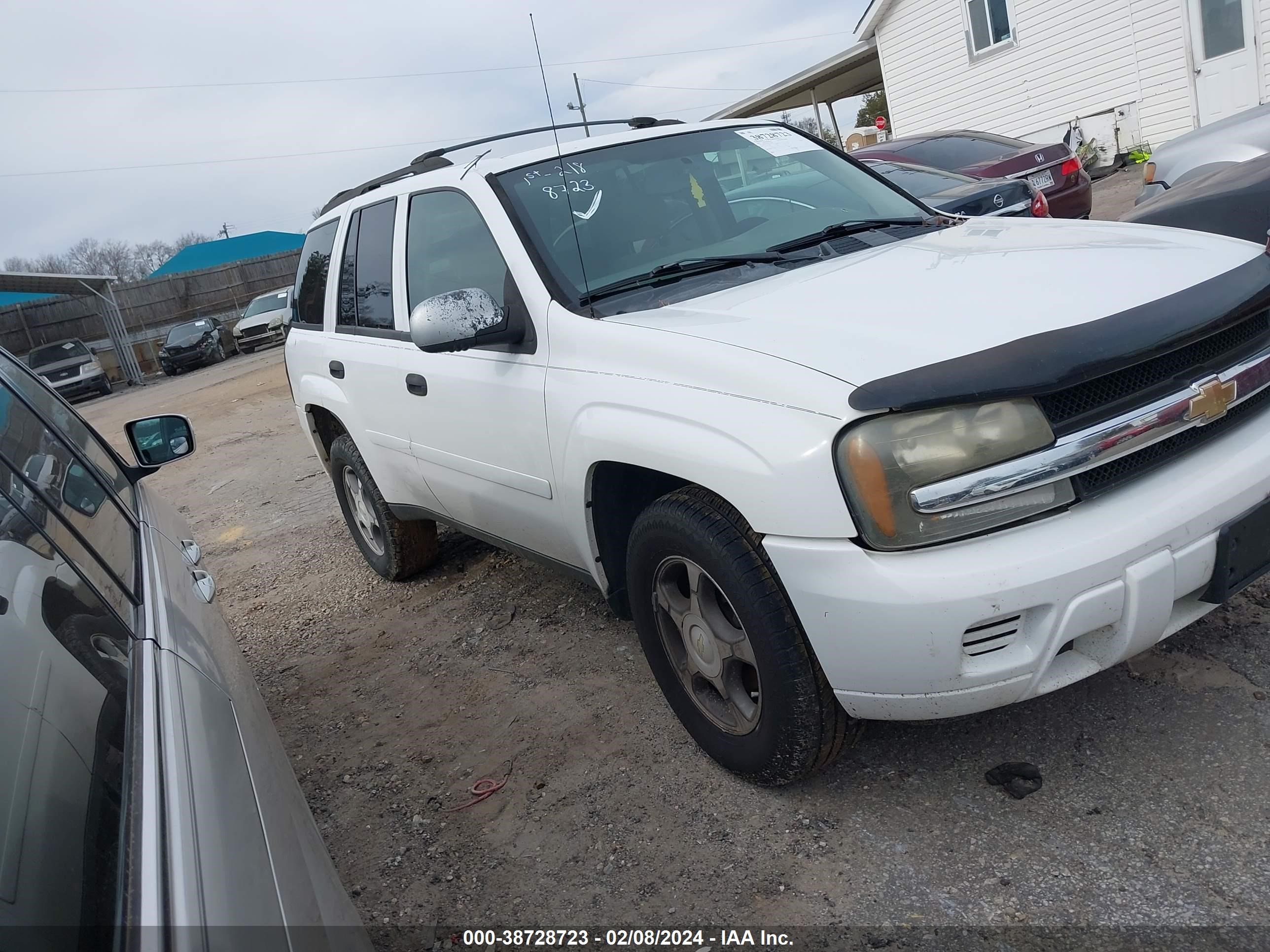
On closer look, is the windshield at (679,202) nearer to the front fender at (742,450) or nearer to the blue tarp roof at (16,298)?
the front fender at (742,450)

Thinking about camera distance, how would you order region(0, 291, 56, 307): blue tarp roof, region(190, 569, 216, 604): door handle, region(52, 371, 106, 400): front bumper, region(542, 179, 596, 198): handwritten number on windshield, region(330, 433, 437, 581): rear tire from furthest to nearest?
region(0, 291, 56, 307): blue tarp roof < region(52, 371, 106, 400): front bumper < region(330, 433, 437, 581): rear tire < region(542, 179, 596, 198): handwritten number on windshield < region(190, 569, 216, 604): door handle

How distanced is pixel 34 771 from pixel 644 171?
2.85 meters

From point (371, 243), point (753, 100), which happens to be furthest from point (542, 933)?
point (753, 100)

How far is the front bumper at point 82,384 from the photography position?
2539cm

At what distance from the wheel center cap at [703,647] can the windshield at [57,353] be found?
90.3ft

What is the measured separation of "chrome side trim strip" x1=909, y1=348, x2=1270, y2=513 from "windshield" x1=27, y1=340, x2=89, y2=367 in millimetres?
28353

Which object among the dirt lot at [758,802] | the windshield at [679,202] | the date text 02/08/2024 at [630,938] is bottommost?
the date text 02/08/2024 at [630,938]

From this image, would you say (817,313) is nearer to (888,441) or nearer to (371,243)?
Result: (888,441)

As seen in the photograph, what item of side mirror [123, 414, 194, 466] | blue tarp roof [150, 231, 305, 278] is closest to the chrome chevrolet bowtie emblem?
side mirror [123, 414, 194, 466]

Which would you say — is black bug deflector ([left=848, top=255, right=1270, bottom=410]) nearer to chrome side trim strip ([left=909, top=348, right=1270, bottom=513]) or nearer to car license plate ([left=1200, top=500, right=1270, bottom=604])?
chrome side trim strip ([left=909, top=348, right=1270, bottom=513])

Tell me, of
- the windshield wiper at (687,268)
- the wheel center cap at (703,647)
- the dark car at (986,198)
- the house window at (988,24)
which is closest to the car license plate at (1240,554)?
the wheel center cap at (703,647)

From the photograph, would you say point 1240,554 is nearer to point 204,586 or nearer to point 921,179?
point 204,586

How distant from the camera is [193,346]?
2730 centimetres

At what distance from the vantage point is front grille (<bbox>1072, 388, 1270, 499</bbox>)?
7.25 feet
